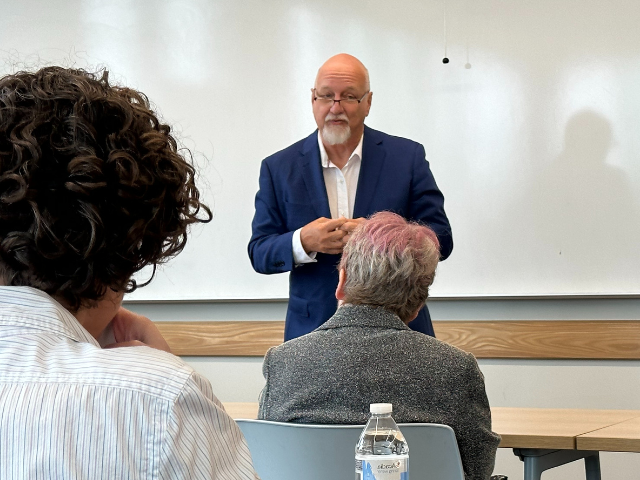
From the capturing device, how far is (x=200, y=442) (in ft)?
2.13

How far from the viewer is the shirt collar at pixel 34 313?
68 cm

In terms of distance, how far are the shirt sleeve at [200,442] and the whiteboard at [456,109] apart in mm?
2883

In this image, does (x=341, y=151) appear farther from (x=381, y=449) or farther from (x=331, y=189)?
(x=381, y=449)

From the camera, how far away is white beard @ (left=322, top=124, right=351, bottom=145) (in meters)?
2.68

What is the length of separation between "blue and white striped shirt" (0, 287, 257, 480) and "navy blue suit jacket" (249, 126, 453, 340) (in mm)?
1844

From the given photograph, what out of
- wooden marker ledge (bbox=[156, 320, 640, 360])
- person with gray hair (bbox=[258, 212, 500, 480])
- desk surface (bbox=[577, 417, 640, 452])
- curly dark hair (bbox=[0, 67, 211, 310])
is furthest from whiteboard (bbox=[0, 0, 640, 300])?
curly dark hair (bbox=[0, 67, 211, 310])

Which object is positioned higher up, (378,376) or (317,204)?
(317,204)

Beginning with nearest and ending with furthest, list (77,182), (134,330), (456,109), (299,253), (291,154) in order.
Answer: (77,182) → (134,330) → (299,253) → (291,154) → (456,109)

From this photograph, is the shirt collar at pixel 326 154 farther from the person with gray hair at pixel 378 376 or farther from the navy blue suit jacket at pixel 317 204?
the person with gray hair at pixel 378 376

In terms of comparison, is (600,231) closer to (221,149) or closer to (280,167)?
(280,167)

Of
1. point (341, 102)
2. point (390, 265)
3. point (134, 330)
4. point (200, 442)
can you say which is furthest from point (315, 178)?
point (200, 442)

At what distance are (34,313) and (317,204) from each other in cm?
200

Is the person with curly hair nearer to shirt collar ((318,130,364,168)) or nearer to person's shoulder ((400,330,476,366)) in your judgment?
person's shoulder ((400,330,476,366))

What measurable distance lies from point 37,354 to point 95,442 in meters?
0.10
